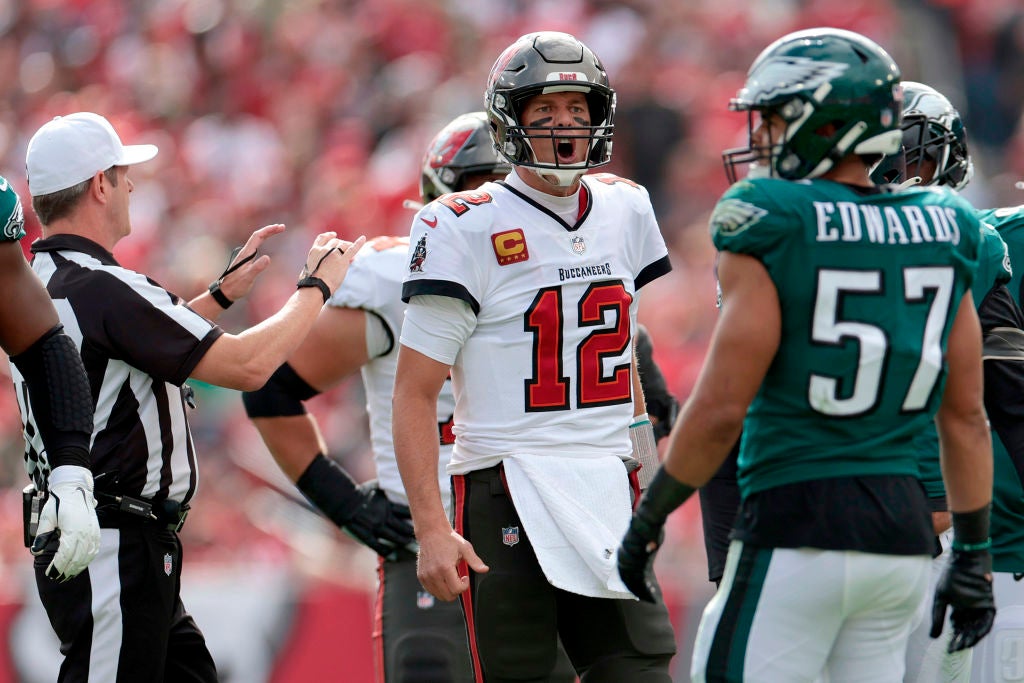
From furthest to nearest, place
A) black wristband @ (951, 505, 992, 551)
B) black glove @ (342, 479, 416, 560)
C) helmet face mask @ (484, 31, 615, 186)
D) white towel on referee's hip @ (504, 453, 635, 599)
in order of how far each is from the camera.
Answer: black glove @ (342, 479, 416, 560) → helmet face mask @ (484, 31, 615, 186) → white towel on referee's hip @ (504, 453, 635, 599) → black wristband @ (951, 505, 992, 551)

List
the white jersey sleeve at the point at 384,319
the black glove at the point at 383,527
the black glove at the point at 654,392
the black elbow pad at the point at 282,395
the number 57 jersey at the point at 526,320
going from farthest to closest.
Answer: the black glove at the point at 654,392 < the black elbow pad at the point at 282,395 < the black glove at the point at 383,527 < the white jersey sleeve at the point at 384,319 < the number 57 jersey at the point at 526,320

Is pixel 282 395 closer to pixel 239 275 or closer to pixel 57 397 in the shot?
pixel 239 275

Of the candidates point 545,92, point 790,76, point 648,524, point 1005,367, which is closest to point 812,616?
point 648,524

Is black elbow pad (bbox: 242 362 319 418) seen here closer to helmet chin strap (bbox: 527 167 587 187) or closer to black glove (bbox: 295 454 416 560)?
black glove (bbox: 295 454 416 560)

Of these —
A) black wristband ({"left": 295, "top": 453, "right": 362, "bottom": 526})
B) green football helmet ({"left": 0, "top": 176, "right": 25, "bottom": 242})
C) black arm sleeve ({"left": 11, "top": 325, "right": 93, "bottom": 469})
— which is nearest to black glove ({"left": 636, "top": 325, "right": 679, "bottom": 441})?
black wristband ({"left": 295, "top": 453, "right": 362, "bottom": 526})

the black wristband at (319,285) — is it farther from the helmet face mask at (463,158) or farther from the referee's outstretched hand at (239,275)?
the helmet face mask at (463,158)

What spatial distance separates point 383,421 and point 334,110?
288 inches

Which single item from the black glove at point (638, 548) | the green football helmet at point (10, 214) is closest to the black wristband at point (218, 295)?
the green football helmet at point (10, 214)

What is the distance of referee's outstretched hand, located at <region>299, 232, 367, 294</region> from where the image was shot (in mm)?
4273

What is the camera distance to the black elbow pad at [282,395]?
484 centimetres

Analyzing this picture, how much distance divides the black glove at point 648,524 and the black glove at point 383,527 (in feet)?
5.20

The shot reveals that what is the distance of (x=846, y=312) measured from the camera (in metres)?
2.93

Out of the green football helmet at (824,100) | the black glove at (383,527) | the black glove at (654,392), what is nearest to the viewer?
the green football helmet at (824,100)

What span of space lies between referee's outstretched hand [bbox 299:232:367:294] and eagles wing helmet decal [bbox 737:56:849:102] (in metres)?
1.55
